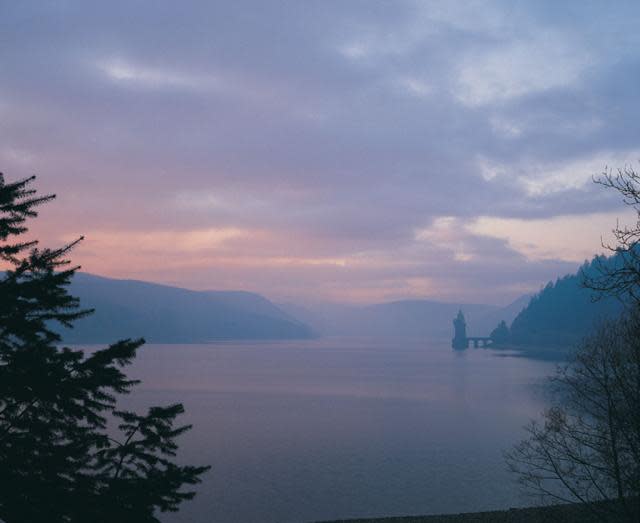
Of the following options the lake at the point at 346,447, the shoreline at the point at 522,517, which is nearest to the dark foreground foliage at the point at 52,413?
the shoreline at the point at 522,517

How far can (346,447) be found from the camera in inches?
1909

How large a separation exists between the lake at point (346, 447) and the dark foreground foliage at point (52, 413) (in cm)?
2465

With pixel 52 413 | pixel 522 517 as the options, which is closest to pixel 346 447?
pixel 522 517

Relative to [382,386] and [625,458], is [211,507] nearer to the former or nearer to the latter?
[625,458]

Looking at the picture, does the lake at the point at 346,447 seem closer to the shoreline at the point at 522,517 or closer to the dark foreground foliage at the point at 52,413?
the shoreline at the point at 522,517

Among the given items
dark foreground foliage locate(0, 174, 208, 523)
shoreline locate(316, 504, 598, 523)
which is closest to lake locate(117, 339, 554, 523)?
shoreline locate(316, 504, 598, 523)

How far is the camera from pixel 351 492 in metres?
34.3

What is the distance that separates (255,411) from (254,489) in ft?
121

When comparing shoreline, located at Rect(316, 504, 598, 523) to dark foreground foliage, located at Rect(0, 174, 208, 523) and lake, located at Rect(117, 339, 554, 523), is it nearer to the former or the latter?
lake, located at Rect(117, 339, 554, 523)

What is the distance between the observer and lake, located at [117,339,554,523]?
1273 inches

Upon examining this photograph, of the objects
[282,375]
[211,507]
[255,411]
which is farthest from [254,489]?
[282,375]

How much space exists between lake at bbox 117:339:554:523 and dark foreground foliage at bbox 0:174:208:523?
80.9 ft

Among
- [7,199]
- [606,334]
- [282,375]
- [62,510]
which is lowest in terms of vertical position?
[282,375]

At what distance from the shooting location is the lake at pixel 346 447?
3234cm
